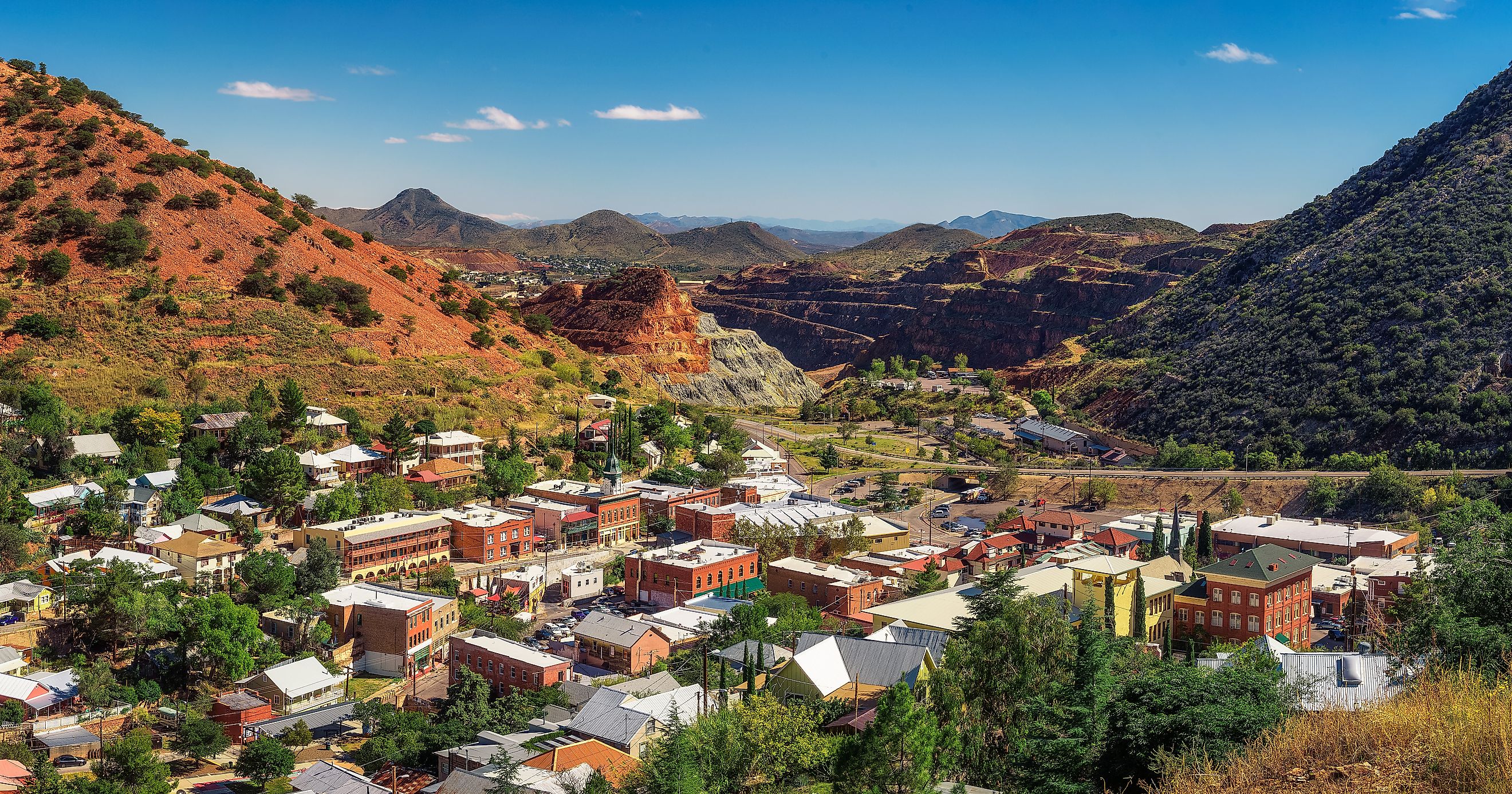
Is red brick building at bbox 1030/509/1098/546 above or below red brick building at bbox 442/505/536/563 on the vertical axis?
below

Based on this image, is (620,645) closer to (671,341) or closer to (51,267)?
(51,267)

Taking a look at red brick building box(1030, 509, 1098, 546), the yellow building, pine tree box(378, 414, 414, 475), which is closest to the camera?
the yellow building

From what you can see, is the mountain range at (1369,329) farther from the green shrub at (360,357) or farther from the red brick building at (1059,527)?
the green shrub at (360,357)

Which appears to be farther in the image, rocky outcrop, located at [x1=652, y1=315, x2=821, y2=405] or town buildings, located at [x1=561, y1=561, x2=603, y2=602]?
rocky outcrop, located at [x1=652, y1=315, x2=821, y2=405]

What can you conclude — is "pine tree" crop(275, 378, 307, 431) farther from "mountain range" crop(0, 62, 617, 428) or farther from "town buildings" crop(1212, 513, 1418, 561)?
"town buildings" crop(1212, 513, 1418, 561)

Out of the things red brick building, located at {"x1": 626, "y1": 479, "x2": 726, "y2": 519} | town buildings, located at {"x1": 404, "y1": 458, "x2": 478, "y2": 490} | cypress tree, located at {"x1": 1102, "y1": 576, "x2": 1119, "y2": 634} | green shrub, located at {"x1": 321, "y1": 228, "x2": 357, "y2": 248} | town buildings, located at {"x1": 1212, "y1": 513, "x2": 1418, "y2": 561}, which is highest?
green shrub, located at {"x1": 321, "y1": 228, "x2": 357, "y2": 248}

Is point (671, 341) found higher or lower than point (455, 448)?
higher

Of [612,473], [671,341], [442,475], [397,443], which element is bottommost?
[612,473]

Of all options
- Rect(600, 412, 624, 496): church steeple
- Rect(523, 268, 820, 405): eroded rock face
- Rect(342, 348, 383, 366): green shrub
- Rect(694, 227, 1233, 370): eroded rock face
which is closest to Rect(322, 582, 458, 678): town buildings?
Rect(600, 412, 624, 496): church steeple

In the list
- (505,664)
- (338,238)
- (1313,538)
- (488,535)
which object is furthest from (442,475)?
(1313,538)
